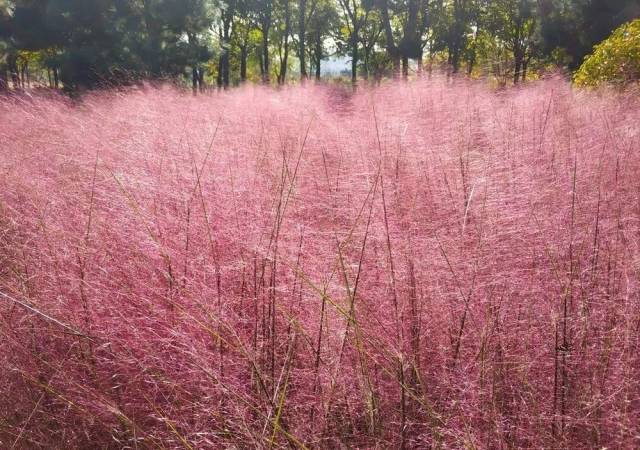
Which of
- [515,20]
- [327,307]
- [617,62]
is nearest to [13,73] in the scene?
[617,62]

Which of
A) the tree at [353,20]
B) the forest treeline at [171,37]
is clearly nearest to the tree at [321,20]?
the tree at [353,20]

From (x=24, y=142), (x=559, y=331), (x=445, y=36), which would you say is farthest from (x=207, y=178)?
(x=445, y=36)

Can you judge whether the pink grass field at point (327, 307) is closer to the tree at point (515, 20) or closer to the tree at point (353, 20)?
the tree at point (515, 20)

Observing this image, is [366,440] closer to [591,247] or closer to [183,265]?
[183,265]

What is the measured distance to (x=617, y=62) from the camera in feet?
16.7

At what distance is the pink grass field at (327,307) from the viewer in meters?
1.12

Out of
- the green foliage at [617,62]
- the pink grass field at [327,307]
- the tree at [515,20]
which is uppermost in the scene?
the tree at [515,20]

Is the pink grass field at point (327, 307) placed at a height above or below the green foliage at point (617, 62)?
below

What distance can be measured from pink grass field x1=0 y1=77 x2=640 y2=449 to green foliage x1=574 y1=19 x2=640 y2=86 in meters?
3.16

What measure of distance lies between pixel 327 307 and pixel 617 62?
5.56 m

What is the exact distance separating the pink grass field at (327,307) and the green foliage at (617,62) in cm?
316

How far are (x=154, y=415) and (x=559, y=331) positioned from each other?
3.91 ft

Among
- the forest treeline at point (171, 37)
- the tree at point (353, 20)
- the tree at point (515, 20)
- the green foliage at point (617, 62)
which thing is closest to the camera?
the green foliage at point (617, 62)

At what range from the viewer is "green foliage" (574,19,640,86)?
4883 millimetres
